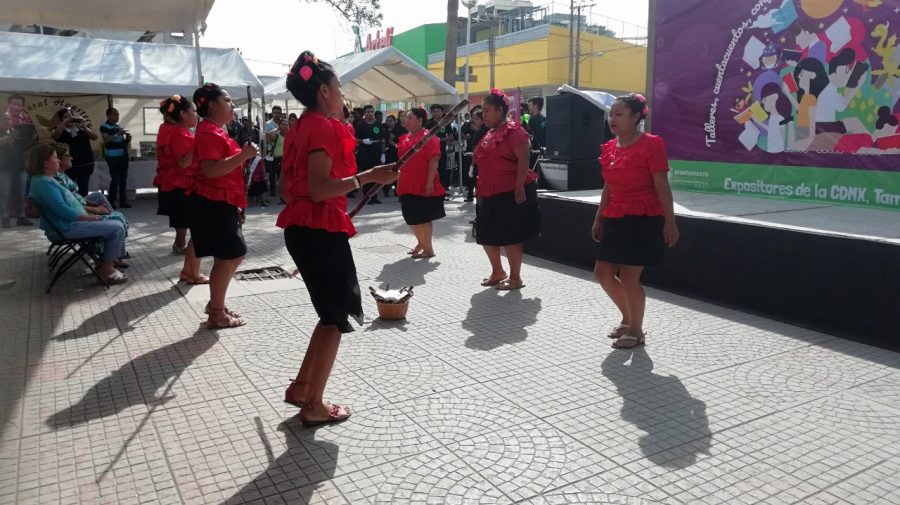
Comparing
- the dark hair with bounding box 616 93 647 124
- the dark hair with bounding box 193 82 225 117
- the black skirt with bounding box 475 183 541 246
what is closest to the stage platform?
the black skirt with bounding box 475 183 541 246

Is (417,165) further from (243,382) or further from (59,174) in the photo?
(243,382)

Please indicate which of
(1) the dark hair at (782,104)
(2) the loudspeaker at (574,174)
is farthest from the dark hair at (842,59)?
(2) the loudspeaker at (574,174)

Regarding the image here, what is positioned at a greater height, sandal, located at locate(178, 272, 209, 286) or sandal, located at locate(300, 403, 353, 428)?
sandal, located at locate(178, 272, 209, 286)

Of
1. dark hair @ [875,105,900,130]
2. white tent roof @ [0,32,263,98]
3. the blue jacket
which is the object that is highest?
white tent roof @ [0,32,263,98]

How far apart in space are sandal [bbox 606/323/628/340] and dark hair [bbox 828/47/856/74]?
476cm

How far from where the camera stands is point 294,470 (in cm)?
307

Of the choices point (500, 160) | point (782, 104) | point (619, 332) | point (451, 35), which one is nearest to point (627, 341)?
point (619, 332)

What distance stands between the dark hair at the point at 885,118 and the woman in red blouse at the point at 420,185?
4825 millimetres

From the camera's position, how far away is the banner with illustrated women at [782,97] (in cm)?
720

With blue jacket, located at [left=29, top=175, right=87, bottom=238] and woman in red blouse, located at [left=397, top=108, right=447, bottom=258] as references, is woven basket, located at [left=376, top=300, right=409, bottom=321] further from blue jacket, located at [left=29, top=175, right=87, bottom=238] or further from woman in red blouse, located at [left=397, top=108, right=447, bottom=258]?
blue jacket, located at [left=29, top=175, right=87, bottom=238]

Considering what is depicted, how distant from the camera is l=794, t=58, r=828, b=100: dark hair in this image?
7.66 m

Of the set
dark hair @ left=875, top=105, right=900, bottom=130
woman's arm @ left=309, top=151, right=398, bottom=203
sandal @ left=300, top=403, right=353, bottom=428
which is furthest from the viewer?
dark hair @ left=875, top=105, right=900, bottom=130

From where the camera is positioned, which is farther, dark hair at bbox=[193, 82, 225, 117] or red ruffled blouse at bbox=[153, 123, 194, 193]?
red ruffled blouse at bbox=[153, 123, 194, 193]

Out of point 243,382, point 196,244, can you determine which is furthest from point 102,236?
point 243,382
